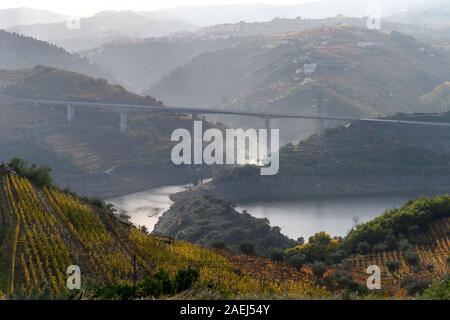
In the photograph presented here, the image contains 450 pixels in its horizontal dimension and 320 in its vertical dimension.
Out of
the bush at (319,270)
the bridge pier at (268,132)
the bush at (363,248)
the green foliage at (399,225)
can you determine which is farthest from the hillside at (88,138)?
the bush at (319,270)

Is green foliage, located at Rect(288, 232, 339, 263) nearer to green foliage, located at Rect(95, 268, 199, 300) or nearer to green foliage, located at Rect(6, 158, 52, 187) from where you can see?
green foliage, located at Rect(6, 158, 52, 187)

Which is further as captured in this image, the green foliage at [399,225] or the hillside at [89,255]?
the green foliage at [399,225]

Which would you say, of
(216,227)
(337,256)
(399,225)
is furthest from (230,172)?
(337,256)

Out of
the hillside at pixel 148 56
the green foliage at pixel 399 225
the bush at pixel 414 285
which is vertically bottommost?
the bush at pixel 414 285

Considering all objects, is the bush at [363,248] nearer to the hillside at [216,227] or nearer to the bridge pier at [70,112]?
the hillside at [216,227]

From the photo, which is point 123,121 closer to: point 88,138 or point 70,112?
point 88,138
